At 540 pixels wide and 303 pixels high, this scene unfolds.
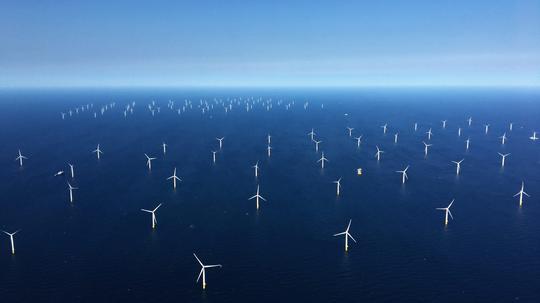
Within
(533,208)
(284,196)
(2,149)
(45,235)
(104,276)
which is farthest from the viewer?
(2,149)

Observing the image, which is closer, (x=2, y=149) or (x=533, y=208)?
(x=533, y=208)

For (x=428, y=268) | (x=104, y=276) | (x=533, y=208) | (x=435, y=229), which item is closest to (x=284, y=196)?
(x=435, y=229)

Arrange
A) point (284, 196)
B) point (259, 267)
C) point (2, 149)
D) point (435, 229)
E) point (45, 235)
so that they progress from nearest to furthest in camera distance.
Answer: point (259, 267)
point (45, 235)
point (435, 229)
point (284, 196)
point (2, 149)

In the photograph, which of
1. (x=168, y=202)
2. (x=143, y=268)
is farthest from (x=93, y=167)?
(x=143, y=268)

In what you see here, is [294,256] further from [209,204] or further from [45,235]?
[45,235]

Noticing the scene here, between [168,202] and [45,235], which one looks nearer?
[45,235]

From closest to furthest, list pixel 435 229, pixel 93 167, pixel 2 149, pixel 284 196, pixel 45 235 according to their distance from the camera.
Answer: pixel 45 235 → pixel 435 229 → pixel 284 196 → pixel 93 167 → pixel 2 149

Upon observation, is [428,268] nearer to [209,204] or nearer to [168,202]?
[209,204]

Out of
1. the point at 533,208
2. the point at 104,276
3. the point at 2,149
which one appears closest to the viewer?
the point at 104,276
